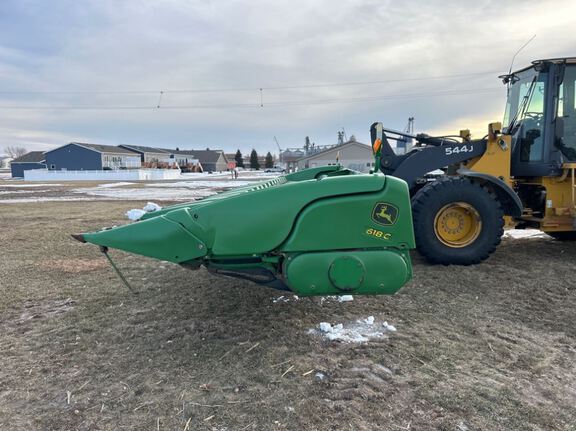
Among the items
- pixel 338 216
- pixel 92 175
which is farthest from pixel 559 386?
pixel 92 175

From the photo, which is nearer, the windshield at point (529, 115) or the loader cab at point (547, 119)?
the loader cab at point (547, 119)

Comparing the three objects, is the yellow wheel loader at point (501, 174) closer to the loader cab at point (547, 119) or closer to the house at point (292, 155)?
the loader cab at point (547, 119)

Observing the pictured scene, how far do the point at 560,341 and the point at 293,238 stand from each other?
2.23 metres

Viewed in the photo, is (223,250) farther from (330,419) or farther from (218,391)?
(330,419)

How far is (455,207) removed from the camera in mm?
5270

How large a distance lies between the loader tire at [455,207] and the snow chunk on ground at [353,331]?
2.02m

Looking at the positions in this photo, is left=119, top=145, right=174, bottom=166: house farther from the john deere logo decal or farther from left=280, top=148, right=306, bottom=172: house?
the john deere logo decal

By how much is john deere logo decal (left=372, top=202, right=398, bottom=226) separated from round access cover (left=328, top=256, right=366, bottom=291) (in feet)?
1.08

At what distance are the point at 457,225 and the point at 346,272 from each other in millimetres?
3023

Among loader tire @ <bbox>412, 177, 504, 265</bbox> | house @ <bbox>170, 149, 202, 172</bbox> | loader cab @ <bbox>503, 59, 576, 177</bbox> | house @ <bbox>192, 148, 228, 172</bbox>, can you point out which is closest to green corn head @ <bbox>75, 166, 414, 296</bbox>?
loader tire @ <bbox>412, 177, 504, 265</bbox>

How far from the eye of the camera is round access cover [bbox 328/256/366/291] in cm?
292

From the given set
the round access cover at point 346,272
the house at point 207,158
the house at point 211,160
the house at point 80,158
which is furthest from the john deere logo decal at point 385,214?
the house at point 211,160

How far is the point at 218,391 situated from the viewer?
2.55 metres

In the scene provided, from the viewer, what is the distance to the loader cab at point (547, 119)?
551 cm
